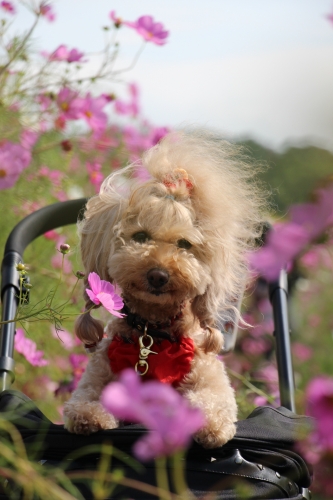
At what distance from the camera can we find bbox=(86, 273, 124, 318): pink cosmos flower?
142 centimetres

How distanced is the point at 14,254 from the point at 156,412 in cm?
151

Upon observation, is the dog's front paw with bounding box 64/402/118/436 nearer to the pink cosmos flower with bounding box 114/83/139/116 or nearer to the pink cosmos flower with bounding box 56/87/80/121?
the pink cosmos flower with bounding box 56/87/80/121

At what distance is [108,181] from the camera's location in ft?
6.90

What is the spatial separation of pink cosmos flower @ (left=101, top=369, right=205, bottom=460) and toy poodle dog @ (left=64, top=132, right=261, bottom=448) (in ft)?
3.38

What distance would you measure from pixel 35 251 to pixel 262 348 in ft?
6.05

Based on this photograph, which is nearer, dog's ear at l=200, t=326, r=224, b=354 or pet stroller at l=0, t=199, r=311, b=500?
pet stroller at l=0, t=199, r=311, b=500

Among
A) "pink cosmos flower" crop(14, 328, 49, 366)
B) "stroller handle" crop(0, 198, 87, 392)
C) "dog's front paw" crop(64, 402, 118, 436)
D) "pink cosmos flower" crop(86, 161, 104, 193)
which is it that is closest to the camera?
"dog's front paw" crop(64, 402, 118, 436)

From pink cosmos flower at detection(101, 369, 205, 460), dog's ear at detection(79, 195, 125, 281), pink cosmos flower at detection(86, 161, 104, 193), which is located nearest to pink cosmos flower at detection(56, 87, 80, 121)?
pink cosmos flower at detection(86, 161, 104, 193)

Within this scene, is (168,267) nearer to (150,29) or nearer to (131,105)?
(150,29)

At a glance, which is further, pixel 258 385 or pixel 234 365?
pixel 234 365

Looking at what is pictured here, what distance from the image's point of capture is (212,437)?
1456 mm

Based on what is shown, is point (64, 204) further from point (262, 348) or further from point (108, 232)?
point (262, 348)

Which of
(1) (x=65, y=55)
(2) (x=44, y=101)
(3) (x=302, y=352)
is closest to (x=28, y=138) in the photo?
(2) (x=44, y=101)

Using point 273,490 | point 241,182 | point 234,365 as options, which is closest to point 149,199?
point 241,182
